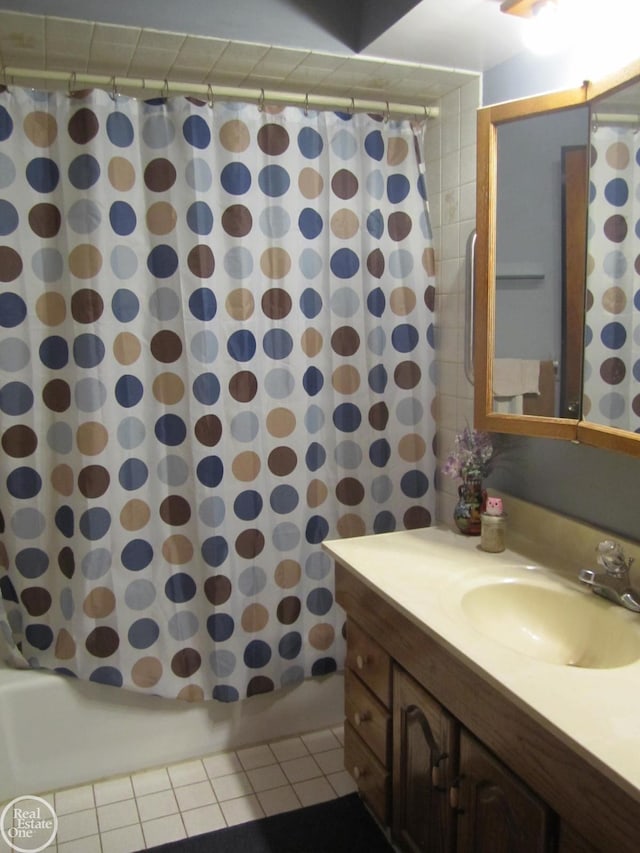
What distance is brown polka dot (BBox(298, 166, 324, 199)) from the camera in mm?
2104

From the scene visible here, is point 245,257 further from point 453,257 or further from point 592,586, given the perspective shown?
point 592,586

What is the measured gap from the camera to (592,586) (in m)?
1.50

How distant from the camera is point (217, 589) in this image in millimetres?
2125

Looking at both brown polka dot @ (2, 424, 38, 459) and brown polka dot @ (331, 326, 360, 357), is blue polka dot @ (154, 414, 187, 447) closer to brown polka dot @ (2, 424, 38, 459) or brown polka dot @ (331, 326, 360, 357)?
brown polka dot @ (2, 424, 38, 459)

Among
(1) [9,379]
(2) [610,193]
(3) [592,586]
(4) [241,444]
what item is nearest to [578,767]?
(3) [592,586]

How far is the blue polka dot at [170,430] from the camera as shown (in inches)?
80.9

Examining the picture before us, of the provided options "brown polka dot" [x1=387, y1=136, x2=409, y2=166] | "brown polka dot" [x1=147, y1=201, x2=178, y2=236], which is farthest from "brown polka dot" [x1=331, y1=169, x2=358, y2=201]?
"brown polka dot" [x1=147, y1=201, x2=178, y2=236]

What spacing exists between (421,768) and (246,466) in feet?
3.17

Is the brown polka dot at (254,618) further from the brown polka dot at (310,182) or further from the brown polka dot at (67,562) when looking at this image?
the brown polka dot at (310,182)

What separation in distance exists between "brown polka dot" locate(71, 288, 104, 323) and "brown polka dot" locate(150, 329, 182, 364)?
17cm

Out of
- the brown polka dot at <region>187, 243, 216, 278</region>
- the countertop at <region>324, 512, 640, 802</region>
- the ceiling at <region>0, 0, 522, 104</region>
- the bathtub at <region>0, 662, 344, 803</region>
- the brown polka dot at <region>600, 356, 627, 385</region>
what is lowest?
the bathtub at <region>0, 662, 344, 803</region>

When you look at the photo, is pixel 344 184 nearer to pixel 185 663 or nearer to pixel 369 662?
pixel 369 662

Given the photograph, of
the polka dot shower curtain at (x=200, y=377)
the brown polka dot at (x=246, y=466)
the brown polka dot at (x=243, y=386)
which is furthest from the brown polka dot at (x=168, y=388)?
the brown polka dot at (x=246, y=466)

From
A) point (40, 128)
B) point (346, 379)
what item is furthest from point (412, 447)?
point (40, 128)
